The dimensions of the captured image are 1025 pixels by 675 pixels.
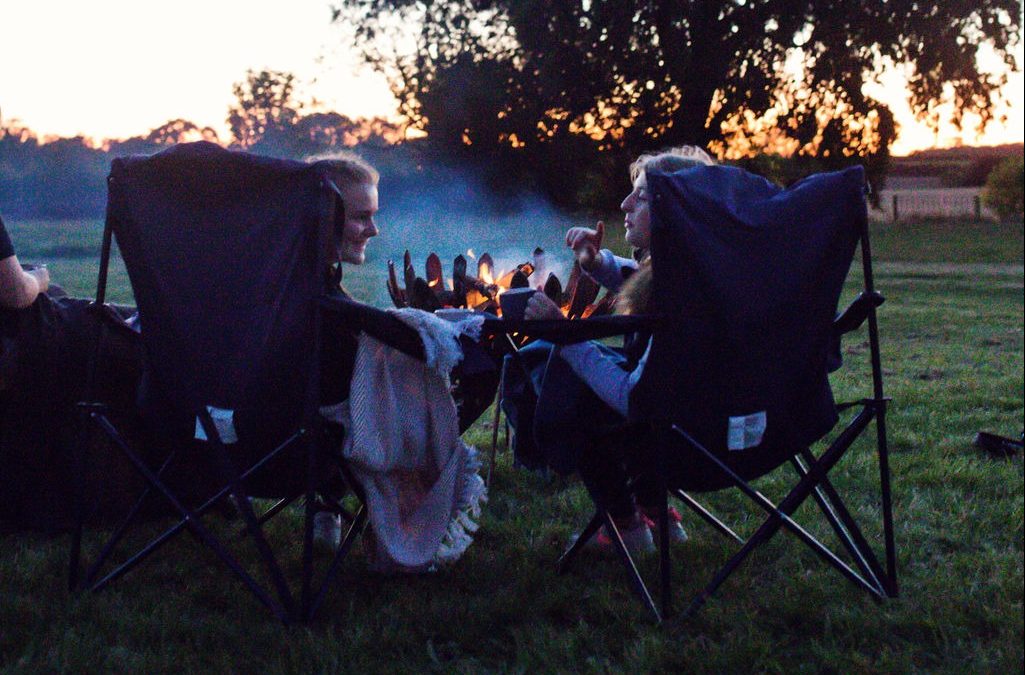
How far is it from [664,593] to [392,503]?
2.35 feet

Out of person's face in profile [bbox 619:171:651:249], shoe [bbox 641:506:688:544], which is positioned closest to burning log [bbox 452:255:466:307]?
person's face in profile [bbox 619:171:651:249]

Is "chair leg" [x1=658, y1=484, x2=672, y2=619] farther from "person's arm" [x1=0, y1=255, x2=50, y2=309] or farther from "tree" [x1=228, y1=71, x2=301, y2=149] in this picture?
"tree" [x1=228, y1=71, x2=301, y2=149]

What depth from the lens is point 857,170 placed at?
2463 mm

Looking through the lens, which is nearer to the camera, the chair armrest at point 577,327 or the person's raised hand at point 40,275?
the chair armrest at point 577,327

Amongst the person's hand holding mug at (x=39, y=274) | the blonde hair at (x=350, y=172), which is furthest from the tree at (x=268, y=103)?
the blonde hair at (x=350, y=172)

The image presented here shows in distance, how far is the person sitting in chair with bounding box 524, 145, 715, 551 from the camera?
2.51m

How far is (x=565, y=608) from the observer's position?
2.63 meters

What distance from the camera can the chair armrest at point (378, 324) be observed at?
2.32 metres

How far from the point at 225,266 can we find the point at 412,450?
0.64 m

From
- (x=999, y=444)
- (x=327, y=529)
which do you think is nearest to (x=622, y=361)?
(x=327, y=529)

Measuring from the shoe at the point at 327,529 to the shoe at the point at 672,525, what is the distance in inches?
37.5

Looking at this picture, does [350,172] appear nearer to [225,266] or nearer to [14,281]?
[225,266]

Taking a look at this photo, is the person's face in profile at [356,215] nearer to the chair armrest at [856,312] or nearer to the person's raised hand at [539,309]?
the person's raised hand at [539,309]

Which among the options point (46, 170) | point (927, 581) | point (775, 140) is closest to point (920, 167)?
point (775, 140)
